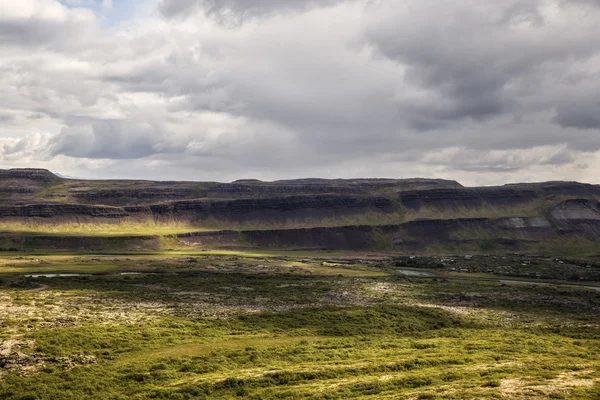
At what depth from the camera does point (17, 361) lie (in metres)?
47.9

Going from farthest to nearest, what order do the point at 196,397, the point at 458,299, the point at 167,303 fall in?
the point at 458,299 → the point at 167,303 → the point at 196,397

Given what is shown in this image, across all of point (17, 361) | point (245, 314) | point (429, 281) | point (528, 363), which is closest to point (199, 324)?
point (245, 314)

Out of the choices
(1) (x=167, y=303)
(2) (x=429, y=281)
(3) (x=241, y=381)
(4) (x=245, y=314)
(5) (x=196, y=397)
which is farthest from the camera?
(2) (x=429, y=281)

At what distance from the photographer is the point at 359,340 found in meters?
61.7

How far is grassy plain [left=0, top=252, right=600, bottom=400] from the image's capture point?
42.7 metres

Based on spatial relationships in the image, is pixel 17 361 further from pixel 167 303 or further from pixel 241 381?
pixel 167 303

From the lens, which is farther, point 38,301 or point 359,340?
point 38,301

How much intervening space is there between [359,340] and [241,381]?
69.4 ft

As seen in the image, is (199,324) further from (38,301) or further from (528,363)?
(528,363)

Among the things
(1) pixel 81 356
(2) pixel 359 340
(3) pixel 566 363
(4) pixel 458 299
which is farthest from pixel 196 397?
(4) pixel 458 299

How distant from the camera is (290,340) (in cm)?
6069

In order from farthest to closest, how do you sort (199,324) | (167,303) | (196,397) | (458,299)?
1. (458,299)
2. (167,303)
3. (199,324)
4. (196,397)

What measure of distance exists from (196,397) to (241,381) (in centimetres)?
433

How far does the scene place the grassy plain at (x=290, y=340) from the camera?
42656 mm
